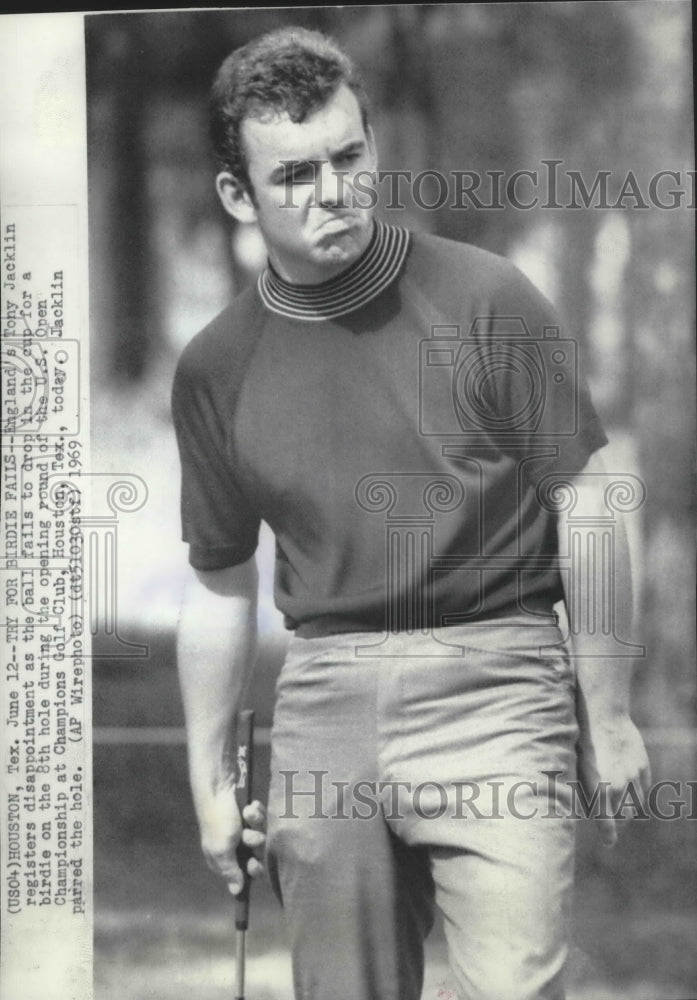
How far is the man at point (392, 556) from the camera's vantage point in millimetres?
2730

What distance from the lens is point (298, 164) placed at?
2.77 metres

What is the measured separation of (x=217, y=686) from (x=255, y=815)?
288 mm

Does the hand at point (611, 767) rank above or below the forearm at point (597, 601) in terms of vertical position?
below

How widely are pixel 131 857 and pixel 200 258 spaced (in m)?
→ 1.32

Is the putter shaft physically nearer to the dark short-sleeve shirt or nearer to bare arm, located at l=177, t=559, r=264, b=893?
bare arm, located at l=177, t=559, r=264, b=893

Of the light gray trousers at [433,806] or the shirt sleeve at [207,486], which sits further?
the shirt sleeve at [207,486]

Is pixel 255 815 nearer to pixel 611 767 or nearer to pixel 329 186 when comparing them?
pixel 611 767

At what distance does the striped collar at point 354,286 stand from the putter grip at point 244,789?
879mm

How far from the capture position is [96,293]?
2.88 metres

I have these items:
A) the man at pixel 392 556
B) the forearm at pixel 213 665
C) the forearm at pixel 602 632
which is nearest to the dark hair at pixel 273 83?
the man at pixel 392 556

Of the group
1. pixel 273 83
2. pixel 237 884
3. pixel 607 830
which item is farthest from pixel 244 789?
pixel 273 83

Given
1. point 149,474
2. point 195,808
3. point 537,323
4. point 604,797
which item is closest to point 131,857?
point 195,808

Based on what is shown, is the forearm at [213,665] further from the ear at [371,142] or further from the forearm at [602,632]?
the ear at [371,142]

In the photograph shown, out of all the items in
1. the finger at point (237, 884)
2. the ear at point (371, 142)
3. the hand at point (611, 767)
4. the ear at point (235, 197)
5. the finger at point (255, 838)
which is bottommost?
the finger at point (237, 884)
